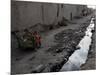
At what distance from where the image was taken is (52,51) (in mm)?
2580

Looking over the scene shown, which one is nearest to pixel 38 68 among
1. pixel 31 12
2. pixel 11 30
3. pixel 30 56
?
pixel 30 56

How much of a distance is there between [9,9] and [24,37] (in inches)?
18.1

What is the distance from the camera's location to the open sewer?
2636mm

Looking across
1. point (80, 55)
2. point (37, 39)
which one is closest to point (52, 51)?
point (37, 39)

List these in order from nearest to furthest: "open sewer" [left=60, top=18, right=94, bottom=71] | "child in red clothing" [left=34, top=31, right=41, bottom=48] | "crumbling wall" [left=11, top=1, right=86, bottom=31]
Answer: "crumbling wall" [left=11, top=1, right=86, bottom=31] < "child in red clothing" [left=34, top=31, right=41, bottom=48] < "open sewer" [left=60, top=18, right=94, bottom=71]

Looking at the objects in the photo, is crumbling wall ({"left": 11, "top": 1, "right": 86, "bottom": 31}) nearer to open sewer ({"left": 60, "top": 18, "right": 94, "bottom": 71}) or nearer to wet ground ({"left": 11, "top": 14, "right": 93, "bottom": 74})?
wet ground ({"left": 11, "top": 14, "right": 93, "bottom": 74})

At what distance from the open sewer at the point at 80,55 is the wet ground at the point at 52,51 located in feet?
0.19

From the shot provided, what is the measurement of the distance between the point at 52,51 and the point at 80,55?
0.49m

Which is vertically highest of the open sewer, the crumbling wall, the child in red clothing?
the crumbling wall

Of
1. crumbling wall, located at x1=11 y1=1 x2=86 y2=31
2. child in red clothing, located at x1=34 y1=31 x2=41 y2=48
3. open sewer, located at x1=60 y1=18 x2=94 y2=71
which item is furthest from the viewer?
open sewer, located at x1=60 y1=18 x2=94 y2=71

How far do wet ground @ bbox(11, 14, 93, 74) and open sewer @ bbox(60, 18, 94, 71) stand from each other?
0.06 m

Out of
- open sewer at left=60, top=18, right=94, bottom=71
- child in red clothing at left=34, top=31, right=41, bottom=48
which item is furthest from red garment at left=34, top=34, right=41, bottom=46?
open sewer at left=60, top=18, right=94, bottom=71

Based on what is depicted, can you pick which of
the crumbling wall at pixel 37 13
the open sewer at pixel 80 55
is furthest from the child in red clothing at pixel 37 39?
the open sewer at pixel 80 55

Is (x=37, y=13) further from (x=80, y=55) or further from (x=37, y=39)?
(x=80, y=55)
